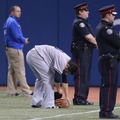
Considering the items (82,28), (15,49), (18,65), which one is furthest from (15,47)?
(82,28)

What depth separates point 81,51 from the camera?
1409cm

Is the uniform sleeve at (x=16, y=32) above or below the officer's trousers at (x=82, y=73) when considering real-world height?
above

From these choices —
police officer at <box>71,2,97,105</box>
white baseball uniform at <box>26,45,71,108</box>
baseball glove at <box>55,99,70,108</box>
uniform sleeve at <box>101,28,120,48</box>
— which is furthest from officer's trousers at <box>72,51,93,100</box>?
uniform sleeve at <box>101,28,120,48</box>

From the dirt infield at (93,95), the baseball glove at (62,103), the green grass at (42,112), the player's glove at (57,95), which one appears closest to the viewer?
the green grass at (42,112)

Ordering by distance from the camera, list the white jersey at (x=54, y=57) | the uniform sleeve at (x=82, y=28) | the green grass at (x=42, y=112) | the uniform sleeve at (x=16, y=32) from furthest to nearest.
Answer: the uniform sleeve at (x=16, y=32)
the uniform sleeve at (x=82, y=28)
the white jersey at (x=54, y=57)
the green grass at (x=42, y=112)

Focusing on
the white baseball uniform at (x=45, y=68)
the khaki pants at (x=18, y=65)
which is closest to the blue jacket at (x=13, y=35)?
the khaki pants at (x=18, y=65)

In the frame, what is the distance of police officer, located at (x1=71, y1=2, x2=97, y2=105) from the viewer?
1404cm

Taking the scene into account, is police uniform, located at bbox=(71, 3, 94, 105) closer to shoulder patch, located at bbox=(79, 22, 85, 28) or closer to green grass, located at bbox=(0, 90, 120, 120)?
shoulder patch, located at bbox=(79, 22, 85, 28)

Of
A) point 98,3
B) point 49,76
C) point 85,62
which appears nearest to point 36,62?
point 49,76

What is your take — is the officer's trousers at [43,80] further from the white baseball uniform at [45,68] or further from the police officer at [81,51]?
the police officer at [81,51]

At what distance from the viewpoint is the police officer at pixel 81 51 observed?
14045 millimetres

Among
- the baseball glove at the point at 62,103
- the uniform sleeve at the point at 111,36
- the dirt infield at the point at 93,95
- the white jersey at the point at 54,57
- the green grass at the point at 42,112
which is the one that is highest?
the uniform sleeve at the point at 111,36

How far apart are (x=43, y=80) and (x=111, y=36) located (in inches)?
90.1

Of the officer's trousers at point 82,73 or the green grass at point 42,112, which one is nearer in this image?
the green grass at point 42,112
